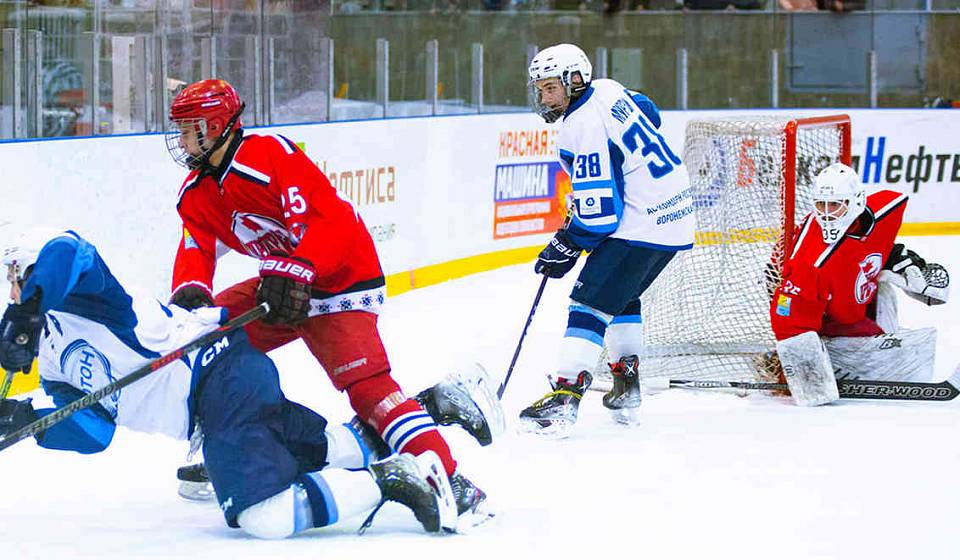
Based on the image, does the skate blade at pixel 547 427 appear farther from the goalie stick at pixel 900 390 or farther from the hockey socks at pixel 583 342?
the goalie stick at pixel 900 390

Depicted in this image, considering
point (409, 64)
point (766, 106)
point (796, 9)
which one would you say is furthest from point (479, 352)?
point (796, 9)

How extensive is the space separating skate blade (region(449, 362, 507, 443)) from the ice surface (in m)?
0.20

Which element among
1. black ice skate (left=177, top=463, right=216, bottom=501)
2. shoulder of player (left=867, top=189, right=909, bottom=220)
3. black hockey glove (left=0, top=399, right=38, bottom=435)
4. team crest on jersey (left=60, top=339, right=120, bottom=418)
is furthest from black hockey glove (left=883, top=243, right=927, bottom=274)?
black hockey glove (left=0, top=399, right=38, bottom=435)

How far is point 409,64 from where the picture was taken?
8.92m

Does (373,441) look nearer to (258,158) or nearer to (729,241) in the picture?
(258,158)

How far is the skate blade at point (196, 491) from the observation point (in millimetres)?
3494

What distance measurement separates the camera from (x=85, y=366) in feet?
9.94

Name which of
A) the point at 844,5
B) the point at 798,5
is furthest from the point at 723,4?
the point at 844,5

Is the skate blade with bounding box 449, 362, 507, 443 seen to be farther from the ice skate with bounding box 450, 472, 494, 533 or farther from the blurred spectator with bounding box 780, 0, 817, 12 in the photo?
the blurred spectator with bounding box 780, 0, 817, 12

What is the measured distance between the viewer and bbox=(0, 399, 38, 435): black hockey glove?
3.11 meters

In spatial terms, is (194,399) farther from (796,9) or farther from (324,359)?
(796,9)

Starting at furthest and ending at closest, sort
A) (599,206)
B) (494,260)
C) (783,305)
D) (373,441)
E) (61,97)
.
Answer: (494,260), (61,97), (783,305), (599,206), (373,441)

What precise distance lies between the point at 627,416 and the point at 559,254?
Answer: 566mm

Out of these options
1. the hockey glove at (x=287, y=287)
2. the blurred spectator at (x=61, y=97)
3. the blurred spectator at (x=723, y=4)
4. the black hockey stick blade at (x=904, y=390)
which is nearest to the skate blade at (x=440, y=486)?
the hockey glove at (x=287, y=287)
